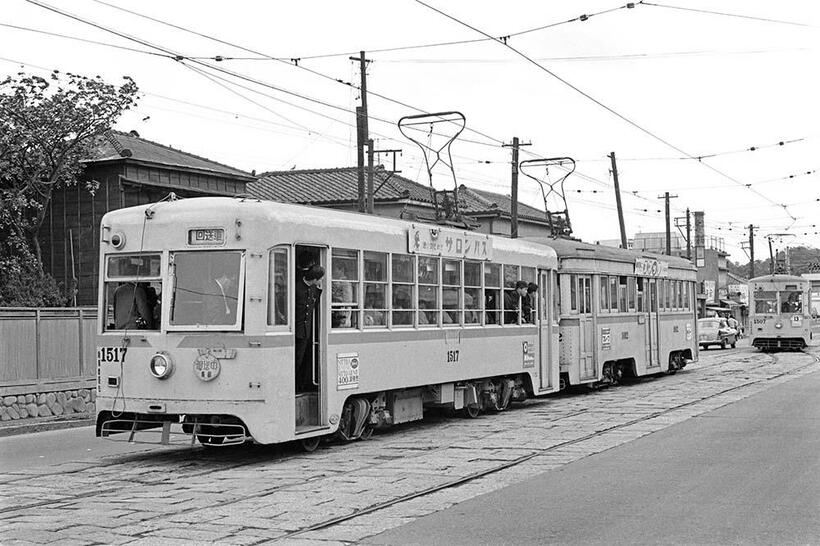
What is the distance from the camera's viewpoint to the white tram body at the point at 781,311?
4031 cm

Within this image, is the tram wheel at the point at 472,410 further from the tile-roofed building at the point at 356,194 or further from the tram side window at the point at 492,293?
the tile-roofed building at the point at 356,194

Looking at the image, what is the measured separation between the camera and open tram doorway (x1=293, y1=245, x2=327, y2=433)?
494 inches

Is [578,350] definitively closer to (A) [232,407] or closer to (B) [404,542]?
(A) [232,407]

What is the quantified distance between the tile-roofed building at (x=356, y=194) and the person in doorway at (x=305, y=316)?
70.0 ft

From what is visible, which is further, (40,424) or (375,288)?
(40,424)

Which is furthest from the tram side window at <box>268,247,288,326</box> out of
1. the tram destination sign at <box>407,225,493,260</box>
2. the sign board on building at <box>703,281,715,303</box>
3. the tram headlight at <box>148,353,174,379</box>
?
the sign board on building at <box>703,281,715,303</box>

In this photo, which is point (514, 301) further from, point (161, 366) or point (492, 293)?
point (161, 366)

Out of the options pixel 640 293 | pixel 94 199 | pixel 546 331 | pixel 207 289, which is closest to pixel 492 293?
pixel 546 331

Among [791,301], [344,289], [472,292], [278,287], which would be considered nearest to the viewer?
[278,287]

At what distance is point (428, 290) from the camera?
15188mm

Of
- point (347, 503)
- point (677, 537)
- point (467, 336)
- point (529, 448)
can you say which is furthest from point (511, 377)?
point (677, 537)

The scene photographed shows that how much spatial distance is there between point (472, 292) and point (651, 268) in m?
10.2

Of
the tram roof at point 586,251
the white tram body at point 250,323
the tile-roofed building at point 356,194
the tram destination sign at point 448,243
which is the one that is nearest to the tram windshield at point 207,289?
the white tram body at point 250,323

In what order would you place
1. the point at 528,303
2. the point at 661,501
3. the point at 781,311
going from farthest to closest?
the point at 781,311 → the point at 528,303 → the point at 661,501
